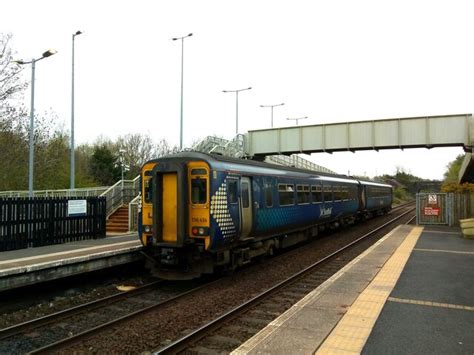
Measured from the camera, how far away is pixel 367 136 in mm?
28344

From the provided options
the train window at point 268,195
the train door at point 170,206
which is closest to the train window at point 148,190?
the train door at point 170,206

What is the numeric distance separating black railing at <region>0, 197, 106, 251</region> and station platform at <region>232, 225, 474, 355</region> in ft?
27.9

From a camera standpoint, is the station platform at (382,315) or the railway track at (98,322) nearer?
the station platform at (382,315)

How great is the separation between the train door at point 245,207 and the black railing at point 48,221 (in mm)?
6063

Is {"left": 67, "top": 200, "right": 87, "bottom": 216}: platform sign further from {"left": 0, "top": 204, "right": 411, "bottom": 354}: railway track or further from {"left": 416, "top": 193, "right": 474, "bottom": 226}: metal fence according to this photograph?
{"left": 416, "top": 193, "right": 474, "bottom": 226}: metal fence

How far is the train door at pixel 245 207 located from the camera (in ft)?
36.2

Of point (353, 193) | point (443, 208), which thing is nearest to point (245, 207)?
point (353, 193)

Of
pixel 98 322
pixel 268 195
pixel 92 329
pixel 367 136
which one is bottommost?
pixel 98 322

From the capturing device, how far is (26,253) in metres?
11.2

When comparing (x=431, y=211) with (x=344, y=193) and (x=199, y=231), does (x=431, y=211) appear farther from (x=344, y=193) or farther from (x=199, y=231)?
(x=199, y=231)

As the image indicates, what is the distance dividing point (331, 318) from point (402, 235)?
14187 mm

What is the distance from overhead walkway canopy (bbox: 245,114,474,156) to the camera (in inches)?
1013

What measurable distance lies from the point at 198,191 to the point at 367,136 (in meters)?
20.8

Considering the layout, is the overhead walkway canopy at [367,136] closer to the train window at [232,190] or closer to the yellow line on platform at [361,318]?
the yellow line on platform at [361,318]
